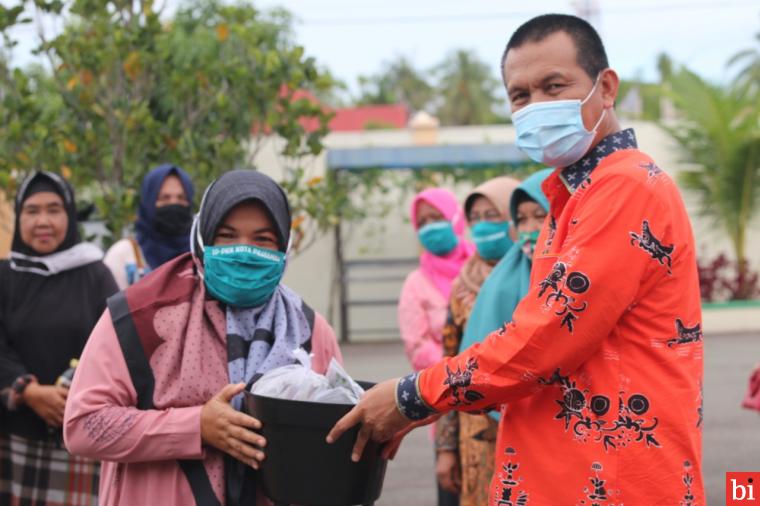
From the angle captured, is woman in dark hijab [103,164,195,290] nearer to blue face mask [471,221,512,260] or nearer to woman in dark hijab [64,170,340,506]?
blue face mask [471,221,512,260]

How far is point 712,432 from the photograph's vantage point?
386 inches

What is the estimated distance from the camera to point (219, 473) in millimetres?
2807

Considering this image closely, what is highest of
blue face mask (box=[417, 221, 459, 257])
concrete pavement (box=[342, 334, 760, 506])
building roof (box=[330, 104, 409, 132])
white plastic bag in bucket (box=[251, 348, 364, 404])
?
building roof (box=[330, 104, 409, 132])

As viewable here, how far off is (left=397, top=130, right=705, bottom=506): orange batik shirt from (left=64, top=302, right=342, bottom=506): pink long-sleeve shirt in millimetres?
657

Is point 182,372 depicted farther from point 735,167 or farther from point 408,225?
point 735,167

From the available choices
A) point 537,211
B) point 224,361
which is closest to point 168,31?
point 537,211

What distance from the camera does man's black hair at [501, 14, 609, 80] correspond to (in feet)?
8.55

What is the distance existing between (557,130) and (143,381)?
124cm

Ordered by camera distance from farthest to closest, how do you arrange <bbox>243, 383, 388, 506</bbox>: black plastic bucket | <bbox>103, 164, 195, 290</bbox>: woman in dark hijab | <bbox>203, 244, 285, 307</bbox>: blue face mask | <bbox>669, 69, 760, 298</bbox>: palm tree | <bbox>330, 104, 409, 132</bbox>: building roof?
<bbox>330, 104, 409, 132</bbox>: building roof
<bbox>669, 69, 760, 298</bbox>: palm tree
<bbox>103, 164, 195, 290</bbox>: woman in dark hijab
<bbox>203, 244, 285, 307</bbox>: blue face mask
<bbox>243, 383, 388, 506</bbox>: black plastic bucket

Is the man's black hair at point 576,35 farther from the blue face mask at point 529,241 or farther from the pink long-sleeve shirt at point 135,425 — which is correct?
the blue face mask at point 529,241

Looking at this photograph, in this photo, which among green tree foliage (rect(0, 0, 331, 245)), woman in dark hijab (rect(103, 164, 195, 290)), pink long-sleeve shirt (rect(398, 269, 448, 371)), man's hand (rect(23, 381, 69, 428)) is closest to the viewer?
man's hand (rect(23, 381, 69, 428))

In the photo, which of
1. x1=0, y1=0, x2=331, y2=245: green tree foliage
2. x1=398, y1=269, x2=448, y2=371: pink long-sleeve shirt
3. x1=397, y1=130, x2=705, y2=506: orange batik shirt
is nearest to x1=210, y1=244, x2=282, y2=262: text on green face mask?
x1=397, y1=130, x2=705, y2=506: orange batik shirt

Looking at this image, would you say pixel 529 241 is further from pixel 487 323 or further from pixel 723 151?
pixel 723 151

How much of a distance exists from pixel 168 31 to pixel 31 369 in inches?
119
